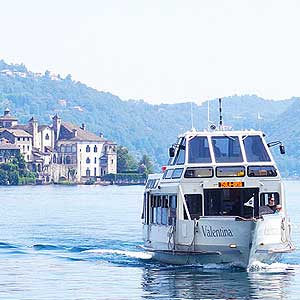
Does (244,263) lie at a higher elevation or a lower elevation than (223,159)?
lower

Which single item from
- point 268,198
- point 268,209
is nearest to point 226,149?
point 268,198

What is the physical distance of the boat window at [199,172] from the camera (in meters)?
50.6

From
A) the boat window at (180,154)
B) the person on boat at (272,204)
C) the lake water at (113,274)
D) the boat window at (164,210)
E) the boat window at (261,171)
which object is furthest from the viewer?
the boat window at (164,210)

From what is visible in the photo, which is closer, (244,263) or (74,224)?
(244,263)

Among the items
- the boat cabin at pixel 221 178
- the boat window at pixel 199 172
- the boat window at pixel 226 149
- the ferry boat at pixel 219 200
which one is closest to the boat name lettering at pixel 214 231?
the ferry boat at pixel 219 200

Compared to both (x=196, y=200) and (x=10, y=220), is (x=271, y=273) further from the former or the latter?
(x=10, y=220)

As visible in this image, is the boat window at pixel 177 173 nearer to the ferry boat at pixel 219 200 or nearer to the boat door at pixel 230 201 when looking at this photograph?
the ferry boat at pixel 219 200

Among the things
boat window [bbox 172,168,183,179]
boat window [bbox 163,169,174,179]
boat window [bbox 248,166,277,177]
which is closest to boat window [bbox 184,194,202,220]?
boat window [bbox 172,168,183,179]

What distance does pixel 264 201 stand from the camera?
167ft

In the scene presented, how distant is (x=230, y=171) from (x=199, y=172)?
3.82ft

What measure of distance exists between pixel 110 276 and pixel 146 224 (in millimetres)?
5398

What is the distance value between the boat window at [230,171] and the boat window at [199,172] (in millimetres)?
291

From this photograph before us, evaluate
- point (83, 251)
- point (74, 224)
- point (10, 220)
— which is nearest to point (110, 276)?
point (83, 251)

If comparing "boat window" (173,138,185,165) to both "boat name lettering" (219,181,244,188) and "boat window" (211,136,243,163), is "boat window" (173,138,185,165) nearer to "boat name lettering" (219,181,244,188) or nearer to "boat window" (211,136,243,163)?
"boat window" (211,136,243,163)
